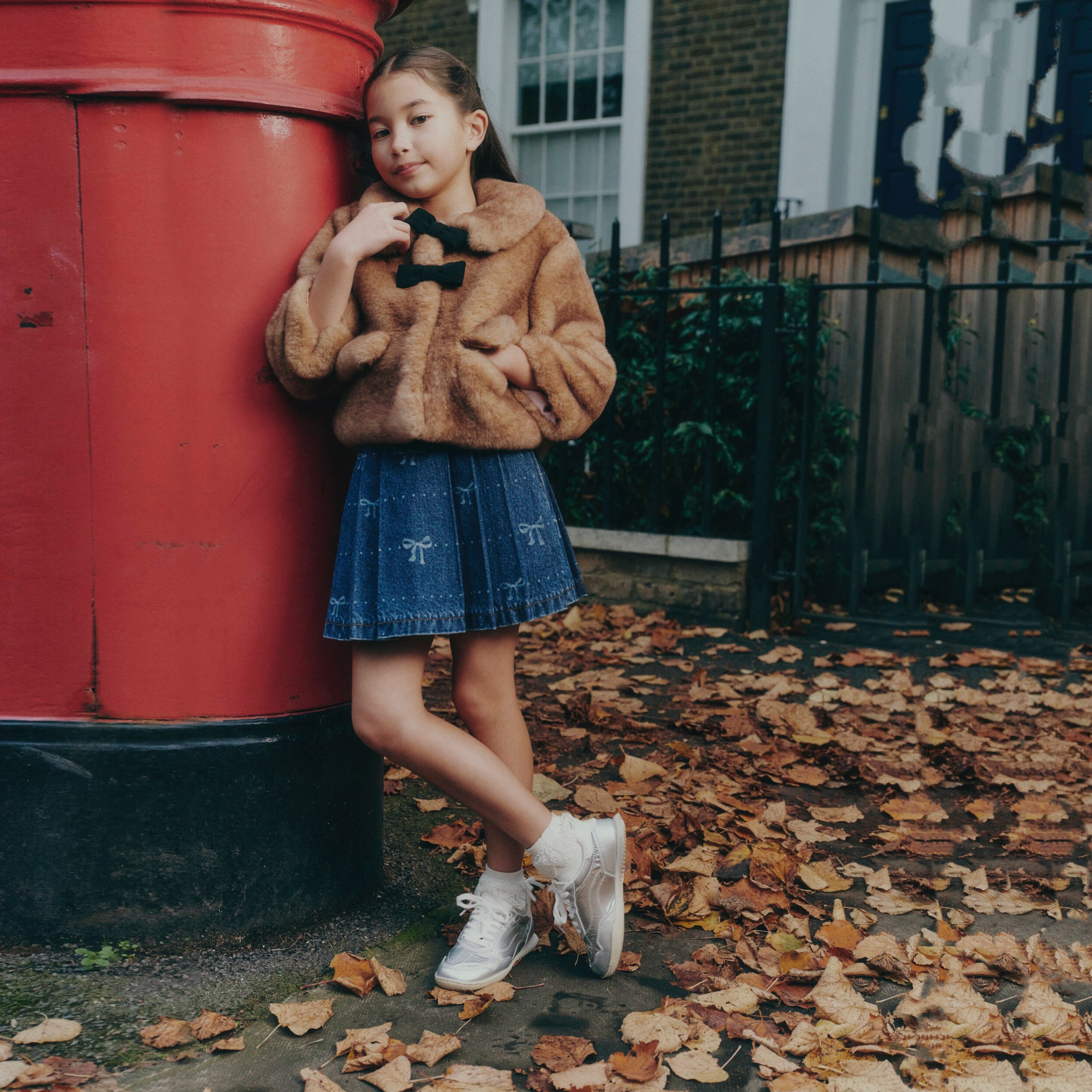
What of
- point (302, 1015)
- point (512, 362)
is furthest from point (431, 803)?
point (512, 362)

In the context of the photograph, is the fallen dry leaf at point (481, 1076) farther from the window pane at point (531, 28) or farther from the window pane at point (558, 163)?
the window pane at point (531, 28)

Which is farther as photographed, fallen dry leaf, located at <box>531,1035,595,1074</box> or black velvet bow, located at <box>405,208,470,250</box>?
black velvet bow, located at <box>405,208,470,250</box>

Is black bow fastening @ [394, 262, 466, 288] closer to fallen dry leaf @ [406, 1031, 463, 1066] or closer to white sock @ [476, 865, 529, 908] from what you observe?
white sock @ [476, 865, 529, 908]

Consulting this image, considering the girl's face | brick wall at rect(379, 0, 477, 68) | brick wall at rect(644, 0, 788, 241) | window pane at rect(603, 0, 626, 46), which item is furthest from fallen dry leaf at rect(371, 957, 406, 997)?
brick wall at rect(379, 0, 477, 68)

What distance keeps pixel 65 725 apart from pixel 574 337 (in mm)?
1168

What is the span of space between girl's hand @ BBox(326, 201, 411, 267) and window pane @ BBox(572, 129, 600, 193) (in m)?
8.10

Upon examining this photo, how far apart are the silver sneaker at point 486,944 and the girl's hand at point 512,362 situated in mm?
972

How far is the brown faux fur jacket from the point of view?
6.29 feet

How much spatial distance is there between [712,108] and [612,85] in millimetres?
1109

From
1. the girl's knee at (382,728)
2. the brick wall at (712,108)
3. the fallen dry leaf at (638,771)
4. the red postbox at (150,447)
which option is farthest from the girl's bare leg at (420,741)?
the brick wall at (712,108)

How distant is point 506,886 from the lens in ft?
6.98

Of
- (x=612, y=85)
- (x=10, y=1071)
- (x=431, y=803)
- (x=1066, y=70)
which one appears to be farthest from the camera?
(x=612, y=85)

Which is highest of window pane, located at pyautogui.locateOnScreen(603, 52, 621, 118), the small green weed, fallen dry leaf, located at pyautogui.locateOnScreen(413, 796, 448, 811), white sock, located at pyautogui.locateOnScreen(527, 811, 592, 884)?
window pane, located at pyautogui.locateOnScreen(603, 52, 621, 118)

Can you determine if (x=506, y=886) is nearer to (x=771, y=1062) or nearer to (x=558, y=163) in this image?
(x=771, y=1062)
